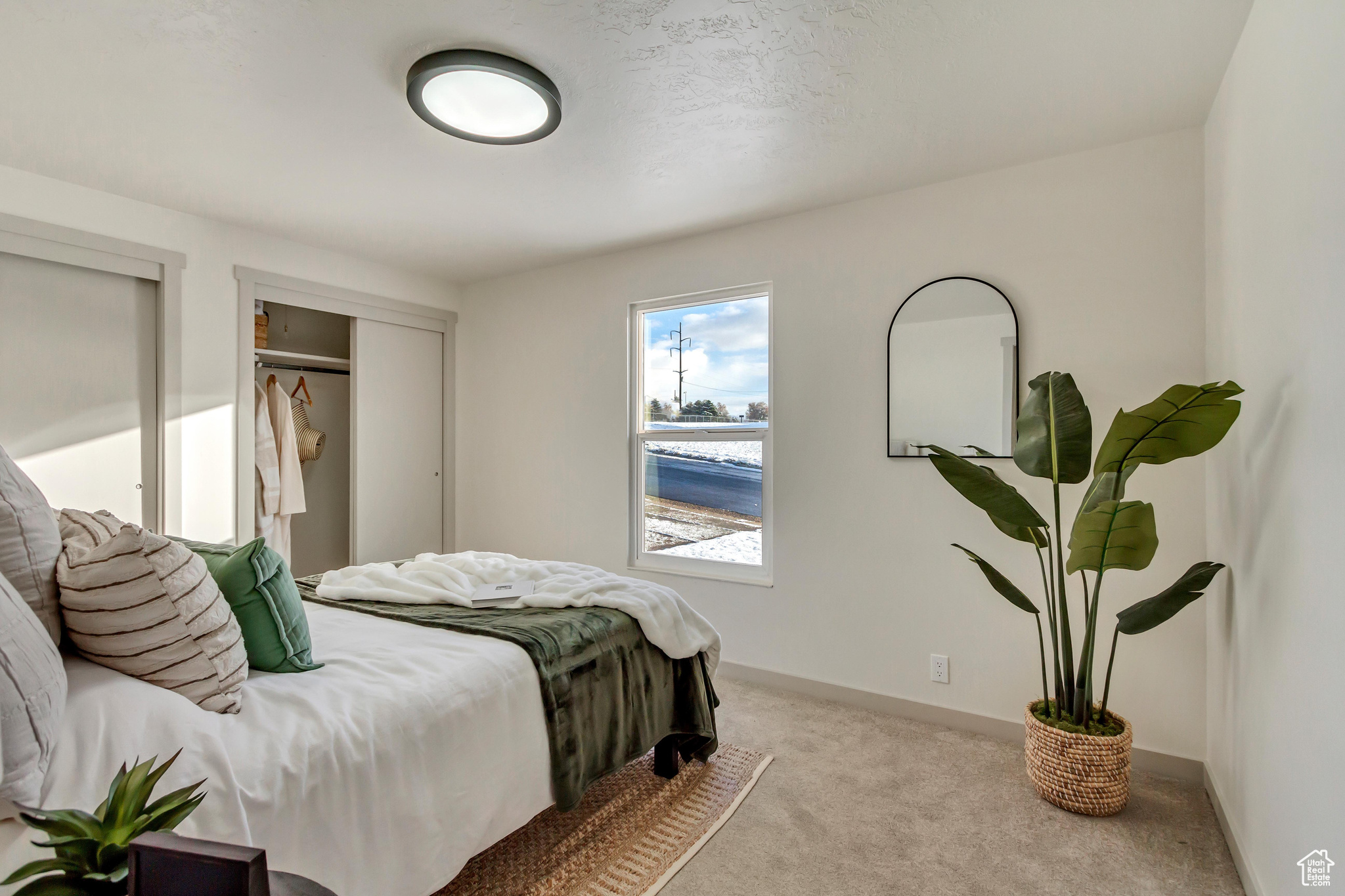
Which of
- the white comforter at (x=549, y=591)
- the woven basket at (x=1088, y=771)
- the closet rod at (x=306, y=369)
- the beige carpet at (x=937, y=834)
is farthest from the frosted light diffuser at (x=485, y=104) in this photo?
the woven basket at (x=1088, y=771)

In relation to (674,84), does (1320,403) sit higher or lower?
lower

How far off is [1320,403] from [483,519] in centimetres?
426

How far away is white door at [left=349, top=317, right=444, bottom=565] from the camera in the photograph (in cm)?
415

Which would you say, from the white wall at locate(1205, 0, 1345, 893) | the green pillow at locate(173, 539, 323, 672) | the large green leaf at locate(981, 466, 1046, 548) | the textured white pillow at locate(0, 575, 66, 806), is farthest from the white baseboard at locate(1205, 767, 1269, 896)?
Answer: the textured white pillow at locate(0, 575, 66, 806)

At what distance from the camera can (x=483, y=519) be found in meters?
4.64

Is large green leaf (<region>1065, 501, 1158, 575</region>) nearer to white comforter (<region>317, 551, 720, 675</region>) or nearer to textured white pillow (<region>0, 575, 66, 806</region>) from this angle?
white comforter (<region>317, 551, 720, 675</region>)

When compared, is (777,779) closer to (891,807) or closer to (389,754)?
(891,807)

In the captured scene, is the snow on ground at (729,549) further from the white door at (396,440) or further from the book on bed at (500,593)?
the white door at (396,440)

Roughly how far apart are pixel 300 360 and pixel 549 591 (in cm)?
285

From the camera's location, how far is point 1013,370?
2748 mm

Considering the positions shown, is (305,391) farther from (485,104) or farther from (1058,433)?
(1058,433)

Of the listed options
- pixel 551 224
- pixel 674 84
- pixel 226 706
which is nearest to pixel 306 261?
pixel 551 224

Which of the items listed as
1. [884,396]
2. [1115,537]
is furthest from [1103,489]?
[884,396]

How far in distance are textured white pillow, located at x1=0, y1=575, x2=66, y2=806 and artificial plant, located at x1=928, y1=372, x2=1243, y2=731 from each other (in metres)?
2.15
